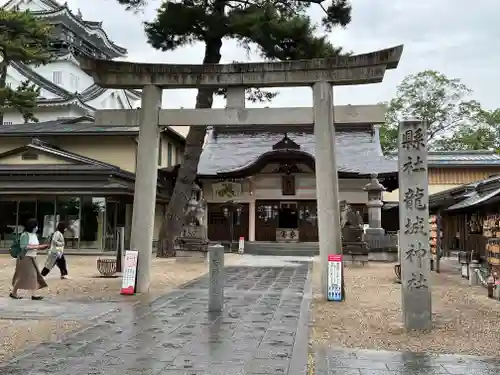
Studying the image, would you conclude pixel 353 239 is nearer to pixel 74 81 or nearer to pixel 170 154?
pixel 170 154

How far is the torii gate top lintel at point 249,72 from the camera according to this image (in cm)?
1036

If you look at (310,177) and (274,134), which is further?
(274,134)

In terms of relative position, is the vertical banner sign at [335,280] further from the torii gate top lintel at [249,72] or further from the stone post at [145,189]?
the stone post at [145,189]

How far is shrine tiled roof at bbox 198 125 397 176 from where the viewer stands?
2847 centimetres

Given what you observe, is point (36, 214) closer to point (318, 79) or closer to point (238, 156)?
point (238, 156)

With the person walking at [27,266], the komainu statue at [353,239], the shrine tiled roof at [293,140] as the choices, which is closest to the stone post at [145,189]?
the person walking at [27,266]

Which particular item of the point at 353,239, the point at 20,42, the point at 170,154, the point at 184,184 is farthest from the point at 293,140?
the point at 20,42

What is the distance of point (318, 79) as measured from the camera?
418 inches

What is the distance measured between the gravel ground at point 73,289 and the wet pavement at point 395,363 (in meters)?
3.60

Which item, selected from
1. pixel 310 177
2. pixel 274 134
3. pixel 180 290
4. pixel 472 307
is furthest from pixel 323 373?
pixel 274 134

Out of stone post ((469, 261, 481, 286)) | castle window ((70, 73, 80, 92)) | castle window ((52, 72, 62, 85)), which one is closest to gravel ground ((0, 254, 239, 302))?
stone post ((469, 261, 481, 286))

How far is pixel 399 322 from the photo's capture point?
780 cm

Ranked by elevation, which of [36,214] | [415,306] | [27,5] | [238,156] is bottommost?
[415,306]

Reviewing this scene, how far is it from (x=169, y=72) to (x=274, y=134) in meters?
23.6
